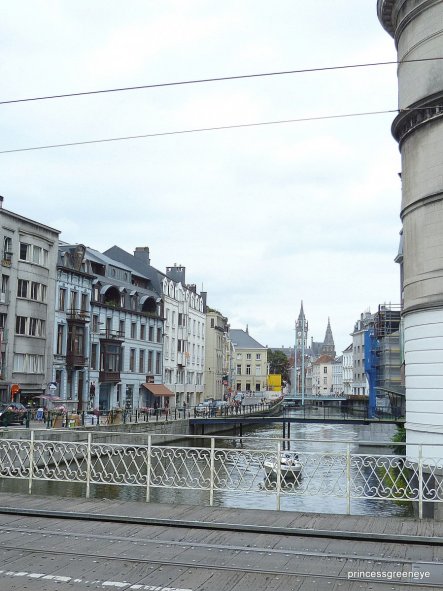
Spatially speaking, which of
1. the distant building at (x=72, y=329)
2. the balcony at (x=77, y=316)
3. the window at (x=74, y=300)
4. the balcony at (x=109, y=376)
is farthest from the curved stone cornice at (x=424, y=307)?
the balcony at (x=109, y=376)

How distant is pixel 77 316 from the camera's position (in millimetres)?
56906

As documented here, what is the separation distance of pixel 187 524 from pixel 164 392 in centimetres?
5984

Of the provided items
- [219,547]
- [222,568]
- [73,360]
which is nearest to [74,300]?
[73,360]

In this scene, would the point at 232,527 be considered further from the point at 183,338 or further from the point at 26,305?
the point at 183,338

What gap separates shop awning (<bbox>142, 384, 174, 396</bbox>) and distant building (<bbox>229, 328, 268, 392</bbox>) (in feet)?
221

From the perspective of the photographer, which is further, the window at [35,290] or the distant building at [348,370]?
the distant building at [348,370]

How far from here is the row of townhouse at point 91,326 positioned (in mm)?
49375

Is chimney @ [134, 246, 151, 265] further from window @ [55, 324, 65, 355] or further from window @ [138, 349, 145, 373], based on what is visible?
window @ [55, 324, 65, 355]

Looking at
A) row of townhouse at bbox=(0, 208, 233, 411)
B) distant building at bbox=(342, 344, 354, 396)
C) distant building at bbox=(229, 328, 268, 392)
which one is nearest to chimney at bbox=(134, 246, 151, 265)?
row of townhouse at bbox=(0, 208, 233, 411)

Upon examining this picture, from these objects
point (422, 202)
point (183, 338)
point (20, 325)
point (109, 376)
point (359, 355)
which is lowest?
point (109, 376)

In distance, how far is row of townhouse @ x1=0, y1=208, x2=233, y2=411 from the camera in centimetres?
4938

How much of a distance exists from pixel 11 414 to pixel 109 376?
22.7 metres

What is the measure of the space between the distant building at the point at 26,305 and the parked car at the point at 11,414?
2.79 metres

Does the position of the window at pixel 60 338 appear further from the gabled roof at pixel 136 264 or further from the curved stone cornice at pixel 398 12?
the curved stone cornice at pixel 398 12
